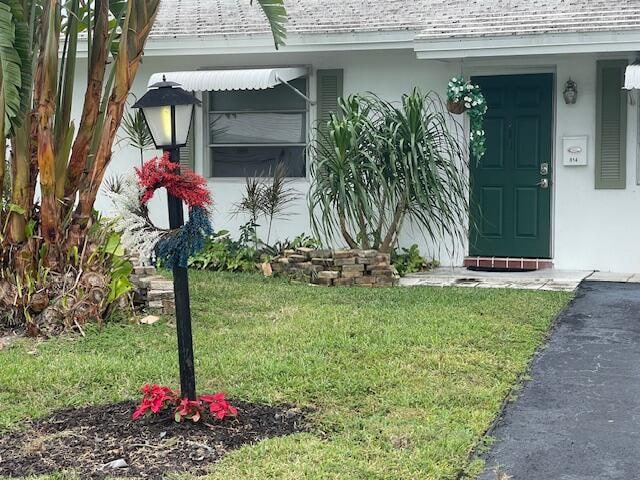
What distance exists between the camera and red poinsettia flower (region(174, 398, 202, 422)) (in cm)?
512

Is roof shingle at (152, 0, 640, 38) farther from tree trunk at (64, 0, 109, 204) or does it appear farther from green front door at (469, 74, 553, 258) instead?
tree trunk at (64, 0, 109, 204)

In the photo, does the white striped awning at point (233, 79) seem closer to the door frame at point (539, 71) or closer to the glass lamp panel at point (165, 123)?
the door frame at point (539, 71)

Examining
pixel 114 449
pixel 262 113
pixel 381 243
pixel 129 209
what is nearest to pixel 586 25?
pixel 381 243

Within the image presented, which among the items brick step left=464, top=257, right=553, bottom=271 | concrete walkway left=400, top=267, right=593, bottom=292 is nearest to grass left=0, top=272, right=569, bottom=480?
concrete walkway left=400, top=267, right=593, bottom=292

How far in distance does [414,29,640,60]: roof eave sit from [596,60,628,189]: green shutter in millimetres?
659

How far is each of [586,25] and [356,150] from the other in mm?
2735

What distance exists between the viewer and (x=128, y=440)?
4988mm

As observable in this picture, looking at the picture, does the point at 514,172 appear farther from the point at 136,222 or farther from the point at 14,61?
the point at 136,222

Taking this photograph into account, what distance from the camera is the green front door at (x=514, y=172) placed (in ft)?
35.7

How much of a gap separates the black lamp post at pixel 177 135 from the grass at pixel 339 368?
67 centimetres

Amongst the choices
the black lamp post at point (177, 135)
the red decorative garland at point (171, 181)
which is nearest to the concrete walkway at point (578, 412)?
the black lamp post at point (177, 135)

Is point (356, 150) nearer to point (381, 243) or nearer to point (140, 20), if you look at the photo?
point (381, 243)

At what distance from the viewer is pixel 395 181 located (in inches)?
397

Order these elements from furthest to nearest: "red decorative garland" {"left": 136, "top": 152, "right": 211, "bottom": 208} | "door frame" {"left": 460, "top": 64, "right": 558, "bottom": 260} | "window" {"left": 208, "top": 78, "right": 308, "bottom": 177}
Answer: "window" {"left": 208, "top": 78, "right": 308, "bottom": 177}, "door frame" {"left": 460, "top": 64, "right": 558, "bottom": 260}, "red decorative garland" {"left": 136, "top": 152, "right": 211, "bottom": 208}
